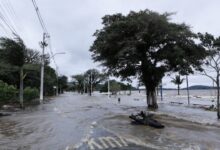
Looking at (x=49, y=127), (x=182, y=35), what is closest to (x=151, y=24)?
(x=182, y=35)

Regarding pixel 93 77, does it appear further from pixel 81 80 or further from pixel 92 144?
pixel 92 144

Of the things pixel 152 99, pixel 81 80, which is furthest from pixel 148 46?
pixel 81 80

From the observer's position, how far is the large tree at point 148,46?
108ft

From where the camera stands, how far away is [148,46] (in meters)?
34.9

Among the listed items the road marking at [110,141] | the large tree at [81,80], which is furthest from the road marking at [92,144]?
the large tree at [81,80]

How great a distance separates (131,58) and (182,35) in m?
5.73

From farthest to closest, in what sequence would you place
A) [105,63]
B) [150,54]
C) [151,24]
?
[105,63] → [150,54] → [151,24]

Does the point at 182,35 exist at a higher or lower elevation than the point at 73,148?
higher

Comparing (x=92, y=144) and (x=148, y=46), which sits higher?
(x=148, y=46)

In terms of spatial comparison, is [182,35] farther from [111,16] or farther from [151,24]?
[111,16]

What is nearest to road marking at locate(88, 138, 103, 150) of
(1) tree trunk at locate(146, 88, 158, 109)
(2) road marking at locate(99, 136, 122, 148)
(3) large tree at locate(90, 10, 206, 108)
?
(2) road marking at locate(99, 136, 122, 148)

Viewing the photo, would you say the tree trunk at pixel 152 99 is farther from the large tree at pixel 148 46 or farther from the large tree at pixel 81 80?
the large tree at pixel 81 80

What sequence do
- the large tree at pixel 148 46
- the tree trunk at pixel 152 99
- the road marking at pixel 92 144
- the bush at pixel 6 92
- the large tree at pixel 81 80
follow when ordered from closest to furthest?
the road marking at pixel 92 144 → the bush at pixel 6 92 → the large tree at pixel 148 46 → the tree trunk at pixel 152 99 → the large tree at pixel 81 80

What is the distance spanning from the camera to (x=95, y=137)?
43.5 feet
